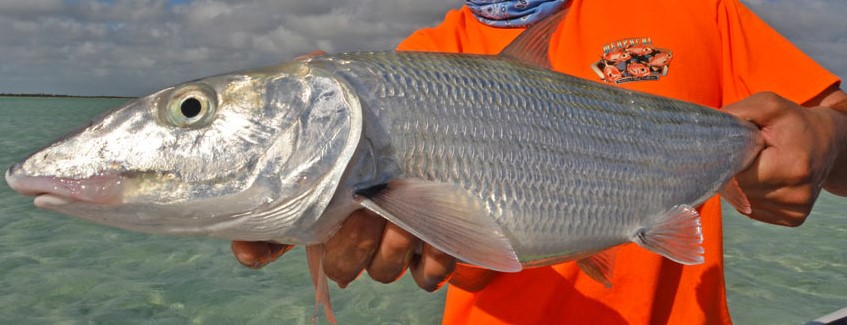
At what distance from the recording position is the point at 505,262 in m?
1.72

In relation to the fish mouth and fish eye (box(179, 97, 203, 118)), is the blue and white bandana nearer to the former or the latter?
fish eye (box(179, 97, 203, 118))

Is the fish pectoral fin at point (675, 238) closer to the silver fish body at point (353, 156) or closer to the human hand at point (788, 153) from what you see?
the silver fish body at point (353, 156)

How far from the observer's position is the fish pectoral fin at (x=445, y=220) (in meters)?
1.66

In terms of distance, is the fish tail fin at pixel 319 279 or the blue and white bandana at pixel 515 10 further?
the blue and white bandana at pixel 515 10

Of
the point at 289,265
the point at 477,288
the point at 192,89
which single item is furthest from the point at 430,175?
the point at 289,265

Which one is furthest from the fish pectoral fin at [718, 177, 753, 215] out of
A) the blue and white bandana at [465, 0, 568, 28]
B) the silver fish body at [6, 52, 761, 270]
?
the blue and white bandana at [465, 0, 568, 28]

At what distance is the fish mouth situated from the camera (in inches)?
62.6

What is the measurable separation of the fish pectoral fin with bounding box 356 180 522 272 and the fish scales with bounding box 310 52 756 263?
0.05m

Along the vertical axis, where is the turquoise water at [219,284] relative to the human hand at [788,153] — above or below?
below

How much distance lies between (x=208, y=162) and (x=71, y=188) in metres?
0.35

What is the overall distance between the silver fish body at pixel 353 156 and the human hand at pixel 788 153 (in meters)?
0.50

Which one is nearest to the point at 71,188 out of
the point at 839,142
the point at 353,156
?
the point at 353,156

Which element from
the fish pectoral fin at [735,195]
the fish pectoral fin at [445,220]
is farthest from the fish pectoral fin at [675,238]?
the fish pectoral fin at [445,220]

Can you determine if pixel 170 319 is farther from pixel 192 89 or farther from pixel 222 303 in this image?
pixel 192 89
